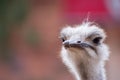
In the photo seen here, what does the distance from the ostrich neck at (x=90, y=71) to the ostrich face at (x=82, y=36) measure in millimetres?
62

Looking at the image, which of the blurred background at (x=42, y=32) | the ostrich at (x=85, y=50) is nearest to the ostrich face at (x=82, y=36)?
the ostrich at (x=85, y=50)

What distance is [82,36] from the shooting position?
6.61ft

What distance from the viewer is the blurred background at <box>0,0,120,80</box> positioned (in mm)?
5508

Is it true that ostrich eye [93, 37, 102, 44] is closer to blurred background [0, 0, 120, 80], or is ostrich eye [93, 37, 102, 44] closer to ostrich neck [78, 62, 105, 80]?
ostrich neck [78, 62, 105, 80]

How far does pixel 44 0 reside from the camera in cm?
697

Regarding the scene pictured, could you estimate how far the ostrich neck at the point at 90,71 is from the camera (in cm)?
202

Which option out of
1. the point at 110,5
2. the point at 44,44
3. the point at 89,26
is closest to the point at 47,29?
the point at 44,44

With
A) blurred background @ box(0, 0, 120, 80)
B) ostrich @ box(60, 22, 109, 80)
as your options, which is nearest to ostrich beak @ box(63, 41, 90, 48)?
ostrich @ box(60, 22, 109, 80)

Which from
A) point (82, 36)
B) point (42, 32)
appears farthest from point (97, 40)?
point (42, 32)

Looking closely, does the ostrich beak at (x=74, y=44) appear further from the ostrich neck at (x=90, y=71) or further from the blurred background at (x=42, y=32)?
the blurred background at (x=42, y=32)

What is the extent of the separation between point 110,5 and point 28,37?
0.92 m

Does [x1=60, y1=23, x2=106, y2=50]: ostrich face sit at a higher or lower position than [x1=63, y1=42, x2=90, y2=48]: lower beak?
higher

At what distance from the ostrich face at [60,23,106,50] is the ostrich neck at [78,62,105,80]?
0.20 feet

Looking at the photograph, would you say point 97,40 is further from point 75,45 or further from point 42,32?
point 42,32
